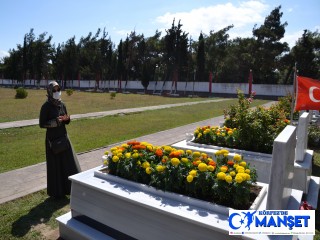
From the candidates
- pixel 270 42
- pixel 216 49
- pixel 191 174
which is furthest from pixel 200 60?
pixel 191 174

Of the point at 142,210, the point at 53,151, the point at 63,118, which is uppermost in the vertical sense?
the point at 63,118

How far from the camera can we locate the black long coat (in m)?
4.54

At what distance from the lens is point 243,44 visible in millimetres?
45312

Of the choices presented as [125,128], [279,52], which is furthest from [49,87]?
[279,52]

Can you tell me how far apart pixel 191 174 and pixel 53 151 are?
246 cm

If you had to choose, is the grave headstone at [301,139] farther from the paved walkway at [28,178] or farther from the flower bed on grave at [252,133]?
the paved walkway at [28,178]

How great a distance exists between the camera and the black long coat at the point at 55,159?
4543mm

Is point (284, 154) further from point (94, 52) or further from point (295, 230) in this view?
point (94, 52)

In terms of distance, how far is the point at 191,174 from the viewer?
3137 millimetres

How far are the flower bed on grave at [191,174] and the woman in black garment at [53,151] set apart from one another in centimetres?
105

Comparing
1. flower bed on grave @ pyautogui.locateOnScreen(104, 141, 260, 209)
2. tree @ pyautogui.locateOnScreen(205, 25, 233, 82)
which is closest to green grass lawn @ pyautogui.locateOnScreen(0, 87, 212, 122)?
flower bed on grave @ pyautogui.locateOnScreen(104, 141, 260, 209)

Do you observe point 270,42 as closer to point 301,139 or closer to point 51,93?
point 301,139

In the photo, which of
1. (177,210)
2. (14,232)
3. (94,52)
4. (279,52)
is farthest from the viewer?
(94,52)

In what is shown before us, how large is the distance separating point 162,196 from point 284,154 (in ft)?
4.63
